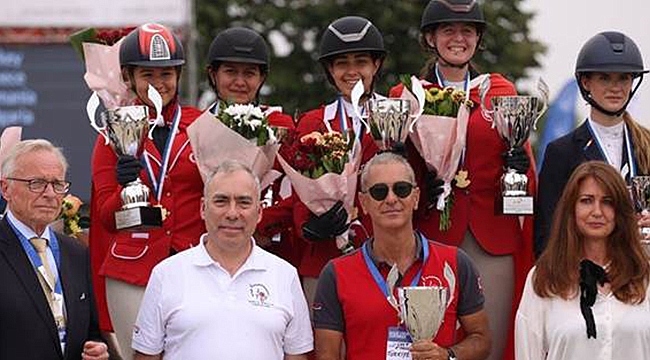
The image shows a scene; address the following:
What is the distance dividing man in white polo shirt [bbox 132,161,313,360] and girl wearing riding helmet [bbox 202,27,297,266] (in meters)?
1.38

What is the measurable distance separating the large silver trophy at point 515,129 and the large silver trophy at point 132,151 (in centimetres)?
175

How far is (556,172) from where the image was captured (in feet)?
30.6

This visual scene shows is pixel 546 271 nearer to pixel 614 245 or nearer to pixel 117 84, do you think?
pixel 614 245

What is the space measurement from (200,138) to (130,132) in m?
0.35

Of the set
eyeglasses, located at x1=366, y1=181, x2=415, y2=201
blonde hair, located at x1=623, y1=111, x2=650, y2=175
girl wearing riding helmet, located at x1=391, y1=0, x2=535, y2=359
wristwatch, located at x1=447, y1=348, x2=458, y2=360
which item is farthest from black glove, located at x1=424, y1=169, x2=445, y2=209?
wristwatch, located at x1=447, y1=348, x2=458, y2=360

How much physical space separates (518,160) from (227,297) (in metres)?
1.93

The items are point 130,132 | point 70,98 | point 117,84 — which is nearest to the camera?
point 130,132

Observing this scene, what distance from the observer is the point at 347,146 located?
9.11 metres

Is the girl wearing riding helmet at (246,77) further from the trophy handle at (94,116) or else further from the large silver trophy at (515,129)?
the large silver trophy at (515,129)

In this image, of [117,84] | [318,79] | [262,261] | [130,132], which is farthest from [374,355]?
[318,79]

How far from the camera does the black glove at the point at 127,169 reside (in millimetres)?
8883

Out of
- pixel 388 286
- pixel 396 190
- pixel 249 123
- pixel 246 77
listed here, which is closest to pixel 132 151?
pixel 249 123

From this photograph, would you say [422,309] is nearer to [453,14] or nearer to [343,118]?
Answer: [343,118]

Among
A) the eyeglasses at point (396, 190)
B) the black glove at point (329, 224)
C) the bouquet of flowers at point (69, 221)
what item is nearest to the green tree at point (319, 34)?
the bouquet of flowers at point (69, 221)
